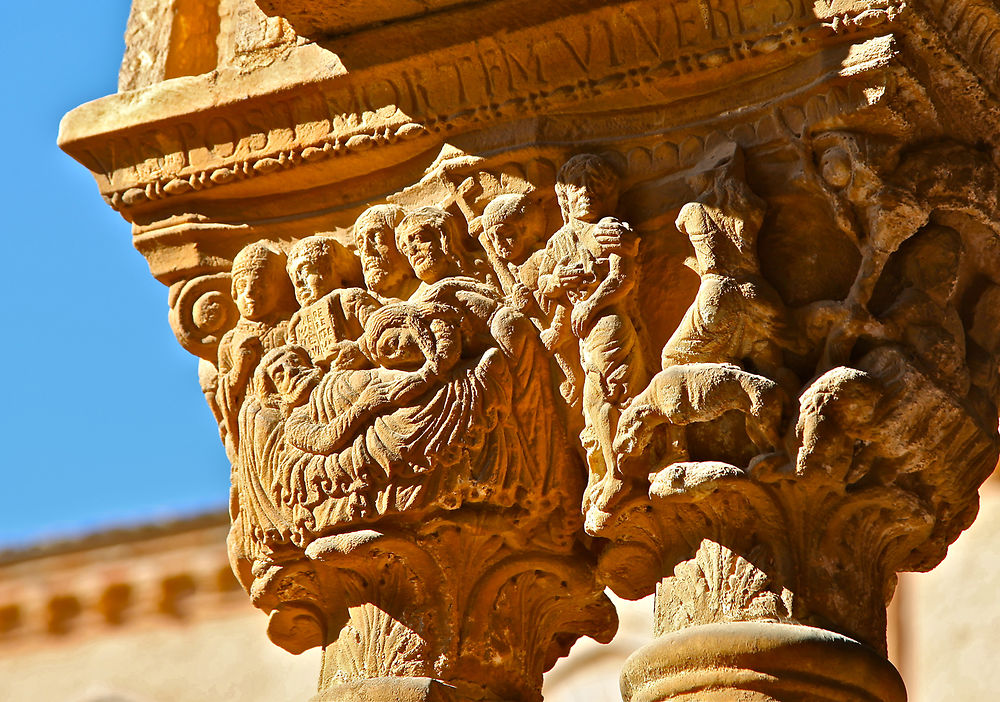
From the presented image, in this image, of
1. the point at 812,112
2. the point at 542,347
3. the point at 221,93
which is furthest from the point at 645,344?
the point at 221,93

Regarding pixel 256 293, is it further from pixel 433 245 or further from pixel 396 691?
A: pixel 396 691

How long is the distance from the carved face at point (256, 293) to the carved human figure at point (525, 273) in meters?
0.41

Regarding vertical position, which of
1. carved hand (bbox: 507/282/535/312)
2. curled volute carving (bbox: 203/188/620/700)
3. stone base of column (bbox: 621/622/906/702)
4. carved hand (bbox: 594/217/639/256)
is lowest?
stone base of column (bbox: 621/622/906/702)

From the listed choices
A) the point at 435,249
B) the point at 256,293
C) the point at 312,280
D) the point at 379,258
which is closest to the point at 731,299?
the point at 435,249

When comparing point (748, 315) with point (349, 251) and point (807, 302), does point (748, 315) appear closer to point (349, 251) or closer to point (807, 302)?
point (807, 302)

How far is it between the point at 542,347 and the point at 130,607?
5418 millimetres

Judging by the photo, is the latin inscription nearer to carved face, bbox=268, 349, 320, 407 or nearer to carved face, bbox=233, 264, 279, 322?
carved face, bbox=233, 264, 279, 322

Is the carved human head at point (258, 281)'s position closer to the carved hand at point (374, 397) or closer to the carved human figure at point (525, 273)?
the carved hand at point (374, 397)

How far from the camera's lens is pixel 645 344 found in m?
2.74

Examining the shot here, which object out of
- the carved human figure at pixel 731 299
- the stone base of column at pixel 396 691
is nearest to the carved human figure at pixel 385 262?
the carved human figure at pixel 731 299

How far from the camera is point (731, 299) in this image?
2625 mm

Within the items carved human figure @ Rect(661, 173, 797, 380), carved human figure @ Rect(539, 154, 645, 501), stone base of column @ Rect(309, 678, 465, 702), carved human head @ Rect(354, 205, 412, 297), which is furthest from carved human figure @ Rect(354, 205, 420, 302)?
stone base of column @ Rect(309, 678, 465, 702)

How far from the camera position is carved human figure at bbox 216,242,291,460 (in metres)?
3.02

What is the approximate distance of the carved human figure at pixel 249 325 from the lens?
3.02 meters
